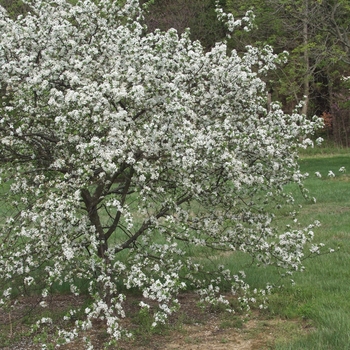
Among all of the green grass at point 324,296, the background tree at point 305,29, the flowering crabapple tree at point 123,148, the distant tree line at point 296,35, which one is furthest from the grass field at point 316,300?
the distant tree line at point 296,35

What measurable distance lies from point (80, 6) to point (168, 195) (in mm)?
2323

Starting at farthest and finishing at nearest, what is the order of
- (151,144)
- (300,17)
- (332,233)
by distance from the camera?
(300,17) → (332,233) → (151,144)

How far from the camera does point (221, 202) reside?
5.97 meters

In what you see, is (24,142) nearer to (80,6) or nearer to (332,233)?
(80,6)

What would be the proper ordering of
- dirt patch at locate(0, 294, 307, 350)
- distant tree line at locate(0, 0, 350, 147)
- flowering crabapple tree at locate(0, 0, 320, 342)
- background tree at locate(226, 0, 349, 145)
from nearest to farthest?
flowering crabapple tree at locate(0, 0, 320, 342), dirt patch at locate(0, 294, 307, 350), background tree at locate(226, 0, 349, 145), distant tree line at locate(0, 0, 350, 147)

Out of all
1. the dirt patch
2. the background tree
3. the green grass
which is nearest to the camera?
the green grass

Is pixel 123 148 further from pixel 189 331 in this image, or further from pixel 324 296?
pixel 324 296

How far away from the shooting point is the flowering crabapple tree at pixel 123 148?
4.67m

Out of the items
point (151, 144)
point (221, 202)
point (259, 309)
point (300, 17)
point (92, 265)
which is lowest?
point (259, 309)

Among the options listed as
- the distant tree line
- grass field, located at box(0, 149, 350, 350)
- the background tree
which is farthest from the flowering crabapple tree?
the distant tree line

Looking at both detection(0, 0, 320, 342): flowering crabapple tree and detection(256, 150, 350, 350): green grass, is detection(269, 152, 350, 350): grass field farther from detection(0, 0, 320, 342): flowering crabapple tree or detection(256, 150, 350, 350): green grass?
detection(0, 0, 320, 342): flowering crabapple tree

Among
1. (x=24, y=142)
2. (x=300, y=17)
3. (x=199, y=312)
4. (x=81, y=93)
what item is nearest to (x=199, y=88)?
(x=81, y=93)

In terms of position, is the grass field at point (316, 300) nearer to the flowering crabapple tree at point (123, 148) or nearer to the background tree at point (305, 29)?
the flowering crabapple tree at point (123, 148)

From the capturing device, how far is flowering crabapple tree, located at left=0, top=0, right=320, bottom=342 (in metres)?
4.67
